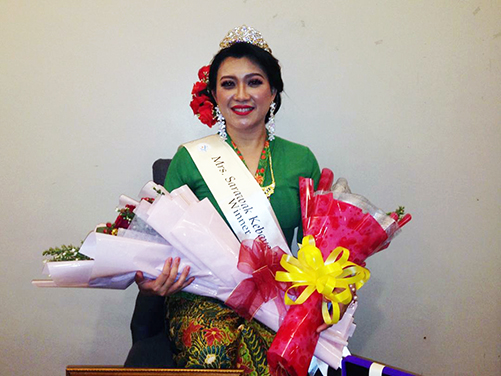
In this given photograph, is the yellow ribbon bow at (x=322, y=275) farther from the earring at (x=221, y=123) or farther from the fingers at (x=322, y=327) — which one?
the earring at (x=221, y=123)

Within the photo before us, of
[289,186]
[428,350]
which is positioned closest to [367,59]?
[289,186]

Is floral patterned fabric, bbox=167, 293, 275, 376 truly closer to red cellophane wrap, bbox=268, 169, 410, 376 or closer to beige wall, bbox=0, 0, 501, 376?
red cellophane wrap, bbox=268, 169, 410, 376

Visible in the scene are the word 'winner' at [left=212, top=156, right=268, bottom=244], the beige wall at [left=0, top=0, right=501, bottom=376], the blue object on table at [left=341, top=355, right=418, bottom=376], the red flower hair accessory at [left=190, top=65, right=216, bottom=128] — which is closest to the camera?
the blue object on table at [left=341, top=355, right=418, bottom=376]

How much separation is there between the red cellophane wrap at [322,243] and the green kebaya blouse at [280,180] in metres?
0.22

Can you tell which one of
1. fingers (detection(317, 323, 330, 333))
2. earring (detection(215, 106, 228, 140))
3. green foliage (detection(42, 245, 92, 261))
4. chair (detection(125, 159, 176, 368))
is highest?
earring (detection(215, 106, 228, 140))

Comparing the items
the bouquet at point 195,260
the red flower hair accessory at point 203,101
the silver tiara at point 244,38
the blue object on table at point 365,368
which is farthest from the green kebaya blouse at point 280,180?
the blue object on table at point 365,368

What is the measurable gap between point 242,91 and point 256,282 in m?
0.59

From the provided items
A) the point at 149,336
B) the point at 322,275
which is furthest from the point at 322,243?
the point at 149,336

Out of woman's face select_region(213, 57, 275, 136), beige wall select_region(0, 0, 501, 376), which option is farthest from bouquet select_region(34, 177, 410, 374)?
beige wall select_region(0, 0, 501, 376)

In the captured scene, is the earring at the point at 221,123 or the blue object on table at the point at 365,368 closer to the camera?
the blue object on table at the point at 365,368

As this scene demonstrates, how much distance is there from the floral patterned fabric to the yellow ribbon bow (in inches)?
6.4

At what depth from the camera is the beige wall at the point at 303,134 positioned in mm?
1699

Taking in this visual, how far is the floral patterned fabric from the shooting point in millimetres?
1088

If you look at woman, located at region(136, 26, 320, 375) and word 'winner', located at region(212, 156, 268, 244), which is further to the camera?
word 'winner', located at region(212, 156, 268, 244)
